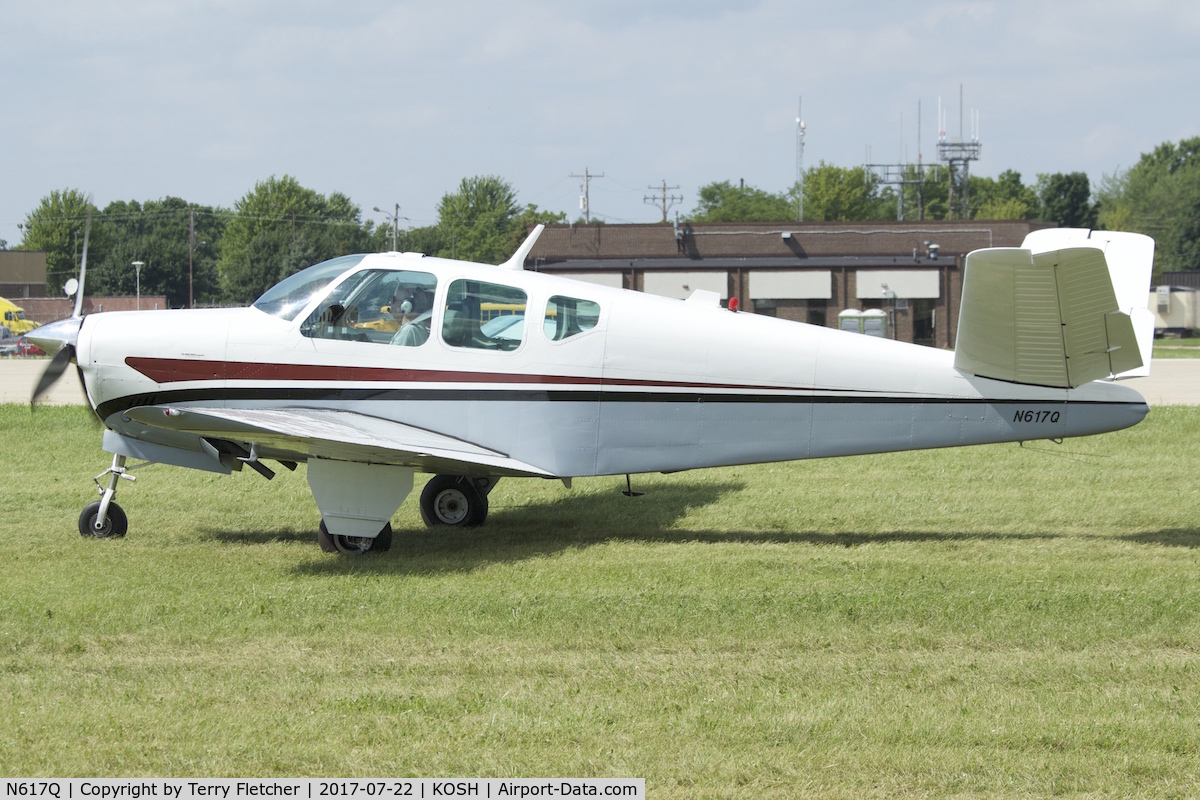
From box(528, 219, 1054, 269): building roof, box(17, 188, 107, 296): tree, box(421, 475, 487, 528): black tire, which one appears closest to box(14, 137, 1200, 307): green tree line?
box(17, 188, 107, 296): tree

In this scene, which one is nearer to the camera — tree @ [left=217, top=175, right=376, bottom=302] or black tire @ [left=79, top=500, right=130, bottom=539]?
black tire @ [left=79, top=500, right=130, bottom=539]

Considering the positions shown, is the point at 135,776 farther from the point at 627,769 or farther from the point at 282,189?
the point at 282,189

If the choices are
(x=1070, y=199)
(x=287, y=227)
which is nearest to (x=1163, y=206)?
(x=1070, y=199)

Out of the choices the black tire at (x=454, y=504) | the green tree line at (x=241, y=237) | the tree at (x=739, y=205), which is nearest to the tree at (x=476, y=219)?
the green tree line at (x=241, y=237)

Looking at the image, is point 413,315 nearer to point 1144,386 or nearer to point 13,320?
point 1144,386

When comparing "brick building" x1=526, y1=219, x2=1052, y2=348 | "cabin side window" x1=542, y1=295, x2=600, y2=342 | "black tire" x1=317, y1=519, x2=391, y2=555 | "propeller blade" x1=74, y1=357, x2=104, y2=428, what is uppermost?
"brick building" x1=526, y1=219, x2=1052, y2=348

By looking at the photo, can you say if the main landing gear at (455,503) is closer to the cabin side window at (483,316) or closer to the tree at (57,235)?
the cabin side window at (483,316)

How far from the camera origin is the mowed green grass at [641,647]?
179 inches

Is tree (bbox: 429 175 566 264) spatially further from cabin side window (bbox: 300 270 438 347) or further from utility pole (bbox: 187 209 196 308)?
cabin side window (bbox: 300 270 438 347)

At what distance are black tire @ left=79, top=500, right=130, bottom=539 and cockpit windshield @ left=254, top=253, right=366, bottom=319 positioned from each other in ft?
7.32

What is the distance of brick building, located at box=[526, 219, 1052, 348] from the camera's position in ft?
182

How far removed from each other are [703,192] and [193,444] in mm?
129976

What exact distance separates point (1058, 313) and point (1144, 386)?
19.7 metres

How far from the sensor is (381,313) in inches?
342
